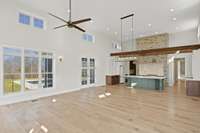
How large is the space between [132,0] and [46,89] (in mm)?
5902

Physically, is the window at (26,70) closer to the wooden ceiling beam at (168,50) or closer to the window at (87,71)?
the window at (87,71)

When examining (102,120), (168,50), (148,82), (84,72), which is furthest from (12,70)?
(148,82)

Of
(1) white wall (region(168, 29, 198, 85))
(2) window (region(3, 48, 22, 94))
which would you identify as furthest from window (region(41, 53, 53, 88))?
(1) white wall (region(168, 29, 198, 85))

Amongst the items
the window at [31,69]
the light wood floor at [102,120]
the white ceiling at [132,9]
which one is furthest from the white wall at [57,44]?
the light wood floor at [102,120]

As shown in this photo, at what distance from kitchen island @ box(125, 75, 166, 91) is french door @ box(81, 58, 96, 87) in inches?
117

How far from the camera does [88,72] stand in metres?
10.2

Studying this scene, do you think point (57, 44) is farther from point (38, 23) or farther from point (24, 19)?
point (24, 19)

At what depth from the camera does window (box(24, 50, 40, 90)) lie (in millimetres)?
6480

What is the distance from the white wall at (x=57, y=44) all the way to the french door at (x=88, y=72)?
379 millimetres

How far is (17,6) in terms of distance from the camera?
19.7 feet

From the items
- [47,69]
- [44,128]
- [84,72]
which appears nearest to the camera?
[44,128]

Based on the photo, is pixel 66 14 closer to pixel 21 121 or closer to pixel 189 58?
pixel 21 121

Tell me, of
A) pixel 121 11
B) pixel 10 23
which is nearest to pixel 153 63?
pixel 121 11

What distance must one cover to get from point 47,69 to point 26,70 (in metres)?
1.14
